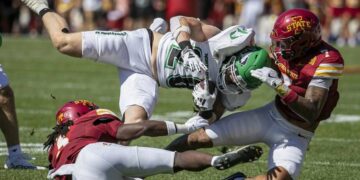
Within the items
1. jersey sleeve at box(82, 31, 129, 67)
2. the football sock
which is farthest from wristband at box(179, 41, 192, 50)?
the football sock

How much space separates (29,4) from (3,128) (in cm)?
127

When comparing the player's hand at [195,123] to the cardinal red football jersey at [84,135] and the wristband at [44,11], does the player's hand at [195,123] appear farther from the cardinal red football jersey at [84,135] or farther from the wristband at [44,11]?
the wristband at [44,11]

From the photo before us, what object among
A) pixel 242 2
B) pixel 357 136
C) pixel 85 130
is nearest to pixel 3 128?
pixel 85 130

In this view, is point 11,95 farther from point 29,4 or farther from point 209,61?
point 209,61

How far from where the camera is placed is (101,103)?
12.6m

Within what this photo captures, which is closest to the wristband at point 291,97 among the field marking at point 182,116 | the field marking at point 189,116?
the field marking at point 189,116

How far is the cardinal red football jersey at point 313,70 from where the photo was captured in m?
6.29

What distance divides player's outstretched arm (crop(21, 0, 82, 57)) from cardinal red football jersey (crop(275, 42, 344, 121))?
1598 millimetres

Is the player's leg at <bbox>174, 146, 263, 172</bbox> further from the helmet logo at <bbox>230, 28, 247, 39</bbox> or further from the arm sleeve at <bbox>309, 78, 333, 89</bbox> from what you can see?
the helmet logo at <bbox>230, 28, 247, 39</bbox>

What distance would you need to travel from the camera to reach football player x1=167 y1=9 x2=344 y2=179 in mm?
6207

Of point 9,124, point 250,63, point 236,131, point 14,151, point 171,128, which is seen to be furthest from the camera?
point 9,124

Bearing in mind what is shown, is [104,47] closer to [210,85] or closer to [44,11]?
[44,11]

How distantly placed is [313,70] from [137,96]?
1445mm

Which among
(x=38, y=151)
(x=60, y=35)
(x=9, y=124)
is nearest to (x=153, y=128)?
(x=60, y=35)
